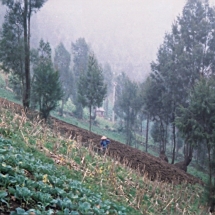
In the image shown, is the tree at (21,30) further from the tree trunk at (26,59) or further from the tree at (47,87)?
the tree at (47,87)

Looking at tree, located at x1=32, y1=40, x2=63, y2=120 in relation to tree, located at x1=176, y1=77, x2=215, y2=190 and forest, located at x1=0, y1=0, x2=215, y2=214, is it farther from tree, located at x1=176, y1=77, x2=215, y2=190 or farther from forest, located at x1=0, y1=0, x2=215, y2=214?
tree, located at x1=176, y1=77, x2=215, y2=190

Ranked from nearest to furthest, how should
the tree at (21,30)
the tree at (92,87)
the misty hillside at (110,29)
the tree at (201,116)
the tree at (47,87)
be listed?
the tree at (201,116) < the tree at (47,87) < the tree at (21,30) < the tree at (92,87) < the misty hillside at (110,29)

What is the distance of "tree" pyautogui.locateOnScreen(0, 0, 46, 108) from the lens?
18281 mm

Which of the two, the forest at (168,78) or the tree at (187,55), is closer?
the forest at (168,78)

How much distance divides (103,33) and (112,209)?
150 meters

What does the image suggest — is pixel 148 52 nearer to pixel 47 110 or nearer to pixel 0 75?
pixel 0 75

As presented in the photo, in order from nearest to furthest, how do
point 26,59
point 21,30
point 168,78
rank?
point 26,59, point 21,30, point 168,78

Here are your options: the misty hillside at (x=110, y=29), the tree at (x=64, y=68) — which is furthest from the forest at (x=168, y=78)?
the misty hillside at (x=110, y=29)

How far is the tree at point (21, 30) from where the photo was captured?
1828cm

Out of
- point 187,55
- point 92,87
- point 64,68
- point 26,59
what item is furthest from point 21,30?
point 64,68

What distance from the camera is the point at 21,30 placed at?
2009 centimetres

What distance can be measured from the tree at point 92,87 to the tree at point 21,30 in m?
11.9

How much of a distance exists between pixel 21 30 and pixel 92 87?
12606mm

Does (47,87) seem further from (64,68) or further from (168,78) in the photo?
(64,68)
